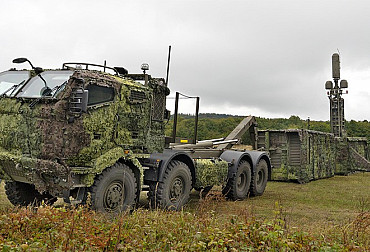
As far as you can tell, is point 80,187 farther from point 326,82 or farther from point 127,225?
point 326,82

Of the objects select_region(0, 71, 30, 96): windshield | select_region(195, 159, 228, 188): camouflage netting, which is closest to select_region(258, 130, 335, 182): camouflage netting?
select_region(195, 159, 228, 188): camouflage netting

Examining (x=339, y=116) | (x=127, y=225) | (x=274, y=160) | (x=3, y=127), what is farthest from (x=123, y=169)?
(x=339, y=116)

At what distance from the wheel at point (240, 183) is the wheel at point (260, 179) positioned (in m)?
0.29

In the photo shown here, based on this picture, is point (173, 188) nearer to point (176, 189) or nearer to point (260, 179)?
point (176, 189)

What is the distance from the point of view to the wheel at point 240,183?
909 cm

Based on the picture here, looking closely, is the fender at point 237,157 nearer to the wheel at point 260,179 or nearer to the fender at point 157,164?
the wheel at point 260,179

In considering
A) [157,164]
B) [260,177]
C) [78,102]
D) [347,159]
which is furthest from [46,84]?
[347,159]

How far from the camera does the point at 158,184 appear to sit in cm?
673

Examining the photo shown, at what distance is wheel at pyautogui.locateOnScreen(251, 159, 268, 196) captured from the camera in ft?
32.6

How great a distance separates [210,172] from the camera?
812 centimetres

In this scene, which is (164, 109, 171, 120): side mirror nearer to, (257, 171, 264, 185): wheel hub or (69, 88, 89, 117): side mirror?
(69, 88, 89, 117): side mirror

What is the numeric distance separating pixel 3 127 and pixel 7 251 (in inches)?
112

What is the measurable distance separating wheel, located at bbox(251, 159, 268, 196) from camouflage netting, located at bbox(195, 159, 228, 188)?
5.27 ft

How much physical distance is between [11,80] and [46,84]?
1087 mm
